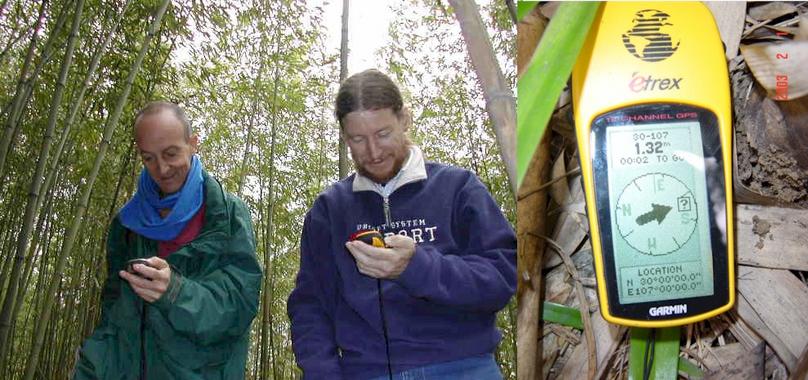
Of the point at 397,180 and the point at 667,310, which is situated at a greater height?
the point at 397,180

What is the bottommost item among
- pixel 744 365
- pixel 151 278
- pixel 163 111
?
pixel 744 365

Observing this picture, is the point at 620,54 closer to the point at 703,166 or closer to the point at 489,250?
the point at 703,166

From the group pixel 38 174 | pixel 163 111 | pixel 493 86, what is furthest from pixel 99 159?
pixel 493 86

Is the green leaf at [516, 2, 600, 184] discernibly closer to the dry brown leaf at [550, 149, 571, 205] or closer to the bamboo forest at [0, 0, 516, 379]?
the dry brown leaf at [550, 149, 571, 205]

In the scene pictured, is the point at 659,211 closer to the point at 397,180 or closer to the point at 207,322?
the point at 397,180

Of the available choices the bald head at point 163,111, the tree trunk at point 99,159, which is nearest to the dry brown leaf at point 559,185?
the bald head at point 163,111

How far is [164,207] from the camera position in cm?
77

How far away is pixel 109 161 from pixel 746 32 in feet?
6.30

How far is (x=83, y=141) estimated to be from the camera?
1931 mm

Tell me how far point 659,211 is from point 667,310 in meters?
0.04

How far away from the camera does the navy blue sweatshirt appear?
54 cm

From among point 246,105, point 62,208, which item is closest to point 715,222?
point 62,208

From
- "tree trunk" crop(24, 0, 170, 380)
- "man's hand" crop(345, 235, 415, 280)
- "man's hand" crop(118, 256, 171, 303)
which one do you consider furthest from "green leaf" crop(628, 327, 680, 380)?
"tree trunk" crop(24, 0, 170, 380)

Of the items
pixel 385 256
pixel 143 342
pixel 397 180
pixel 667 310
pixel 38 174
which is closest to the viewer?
pixel 667 310
